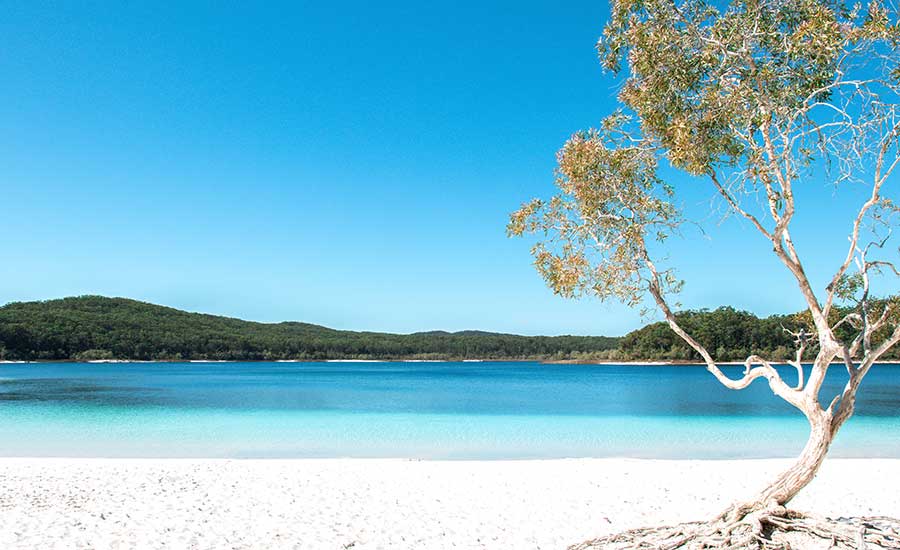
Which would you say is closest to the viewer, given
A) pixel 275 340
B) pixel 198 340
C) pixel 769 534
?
pixel 769 534

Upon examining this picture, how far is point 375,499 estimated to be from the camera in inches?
397

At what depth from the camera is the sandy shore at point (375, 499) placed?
800cm

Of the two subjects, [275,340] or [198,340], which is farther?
[275,340]

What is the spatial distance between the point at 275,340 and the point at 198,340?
15.5 m

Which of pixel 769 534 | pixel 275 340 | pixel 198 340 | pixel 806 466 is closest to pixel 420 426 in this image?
pixel 769 534

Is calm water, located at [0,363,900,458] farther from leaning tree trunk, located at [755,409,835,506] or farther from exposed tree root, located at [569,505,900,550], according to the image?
leaning tree trunk, located at [755,409,835,506]

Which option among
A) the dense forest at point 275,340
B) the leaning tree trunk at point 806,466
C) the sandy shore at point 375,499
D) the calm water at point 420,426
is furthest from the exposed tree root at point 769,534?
the dense forest at point 275,340

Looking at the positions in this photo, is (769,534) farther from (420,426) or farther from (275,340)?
(275,340)

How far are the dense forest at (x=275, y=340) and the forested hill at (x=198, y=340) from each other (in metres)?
0.16

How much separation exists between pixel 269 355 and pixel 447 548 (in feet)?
393

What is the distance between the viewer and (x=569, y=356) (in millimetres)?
123438

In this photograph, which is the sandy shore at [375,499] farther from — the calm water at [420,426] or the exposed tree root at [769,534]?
the calm water at [420,426]

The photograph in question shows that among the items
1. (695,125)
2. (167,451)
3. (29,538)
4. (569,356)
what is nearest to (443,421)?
(167,451)

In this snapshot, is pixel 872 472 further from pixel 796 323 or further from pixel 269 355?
pixel 269 355
